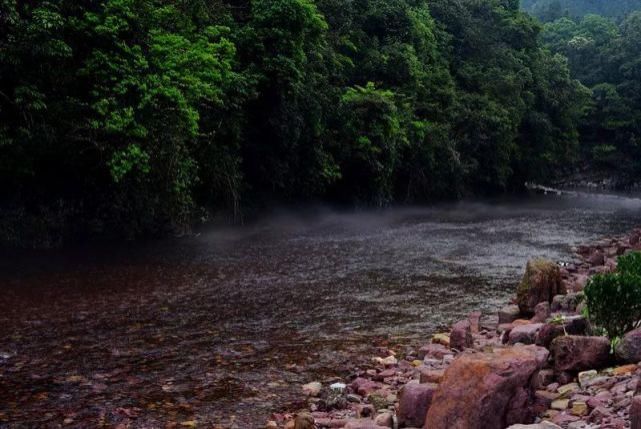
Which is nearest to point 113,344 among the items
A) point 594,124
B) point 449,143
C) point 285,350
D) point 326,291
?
point 285,350

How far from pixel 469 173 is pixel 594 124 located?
2562 centimetres

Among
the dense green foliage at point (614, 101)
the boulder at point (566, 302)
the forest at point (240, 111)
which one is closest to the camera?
the boulder at point (566, 302)

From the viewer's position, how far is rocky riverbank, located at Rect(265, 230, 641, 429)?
5656 millimetres

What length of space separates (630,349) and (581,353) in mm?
502

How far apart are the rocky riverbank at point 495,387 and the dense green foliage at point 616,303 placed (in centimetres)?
24

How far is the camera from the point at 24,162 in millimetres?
17422

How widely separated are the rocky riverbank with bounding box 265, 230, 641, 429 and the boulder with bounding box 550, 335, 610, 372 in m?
0.01

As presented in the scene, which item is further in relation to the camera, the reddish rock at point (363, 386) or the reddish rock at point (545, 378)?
the reddish rock at point (363, 386)

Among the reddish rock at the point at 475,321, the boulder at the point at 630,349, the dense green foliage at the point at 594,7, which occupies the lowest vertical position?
the reddish rock at the point at 475,321

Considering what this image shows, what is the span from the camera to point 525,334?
8.94 meters

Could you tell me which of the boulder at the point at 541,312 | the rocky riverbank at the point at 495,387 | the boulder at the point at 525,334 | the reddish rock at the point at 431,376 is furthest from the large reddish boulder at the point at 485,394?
the boulder at the point at 541,312

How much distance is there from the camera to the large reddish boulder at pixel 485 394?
5.61m

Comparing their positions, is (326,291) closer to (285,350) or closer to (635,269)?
(285,350)

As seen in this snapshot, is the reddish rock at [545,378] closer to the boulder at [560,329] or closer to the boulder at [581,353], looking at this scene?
the boulder at [581,353]
